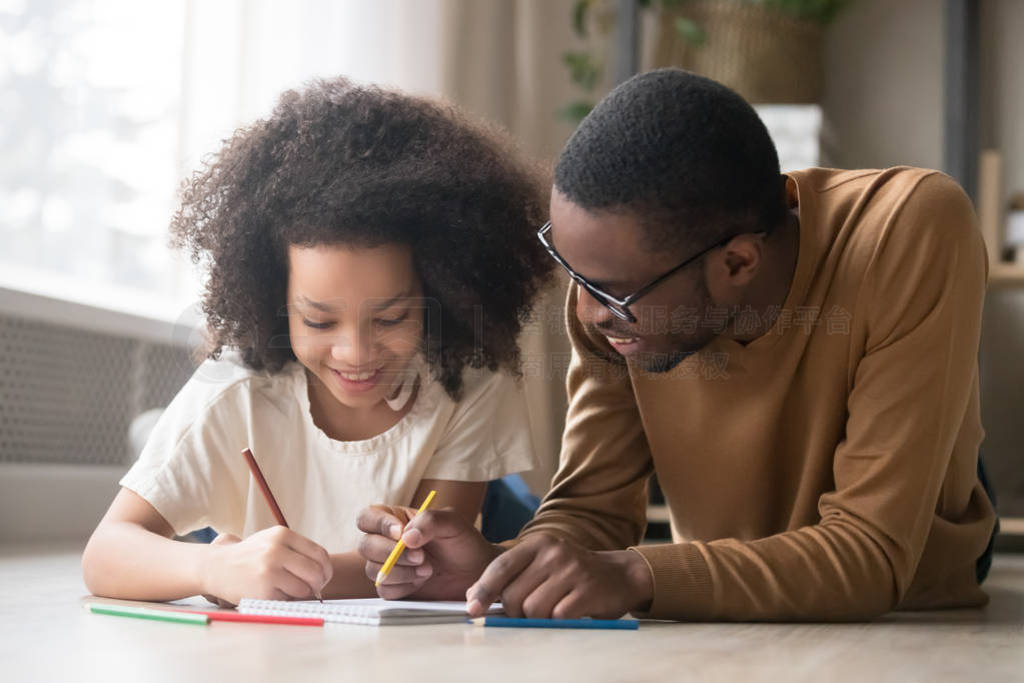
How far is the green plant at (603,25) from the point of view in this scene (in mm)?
2951

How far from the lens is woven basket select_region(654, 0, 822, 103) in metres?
2.96

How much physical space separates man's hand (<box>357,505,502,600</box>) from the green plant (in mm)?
1926

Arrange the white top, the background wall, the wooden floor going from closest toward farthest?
the wooden floor → the white top → the background wall

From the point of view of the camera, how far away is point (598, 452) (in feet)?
4.73

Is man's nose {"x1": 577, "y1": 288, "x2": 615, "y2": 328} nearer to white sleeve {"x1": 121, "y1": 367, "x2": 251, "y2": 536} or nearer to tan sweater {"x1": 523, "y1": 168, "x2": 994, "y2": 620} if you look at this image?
tan sweater {"x1": 523, "y1": 168, "x2": 994, "y2": 620}

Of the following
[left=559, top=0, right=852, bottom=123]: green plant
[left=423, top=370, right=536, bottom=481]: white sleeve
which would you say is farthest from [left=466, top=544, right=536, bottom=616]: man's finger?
[left=559, top=0, right=852, bottom=123]: green plant

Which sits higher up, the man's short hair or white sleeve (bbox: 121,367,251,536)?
the man's short hair

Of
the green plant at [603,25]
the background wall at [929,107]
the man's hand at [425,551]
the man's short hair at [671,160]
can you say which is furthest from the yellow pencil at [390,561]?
the background wall at [929,107]

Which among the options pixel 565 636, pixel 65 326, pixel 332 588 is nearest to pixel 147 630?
pixel 332 588

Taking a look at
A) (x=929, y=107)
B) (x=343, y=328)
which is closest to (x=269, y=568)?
(x=343, y=328)

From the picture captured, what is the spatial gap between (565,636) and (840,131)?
8.82ft

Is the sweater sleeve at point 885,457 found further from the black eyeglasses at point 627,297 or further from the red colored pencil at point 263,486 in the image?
the red colored pencil at point 263,486

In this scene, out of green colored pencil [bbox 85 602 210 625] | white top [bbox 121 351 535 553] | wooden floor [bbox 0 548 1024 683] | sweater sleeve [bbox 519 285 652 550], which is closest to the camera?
wooden floor [bbox 0 548 1024 683]

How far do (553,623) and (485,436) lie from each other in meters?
0.29
